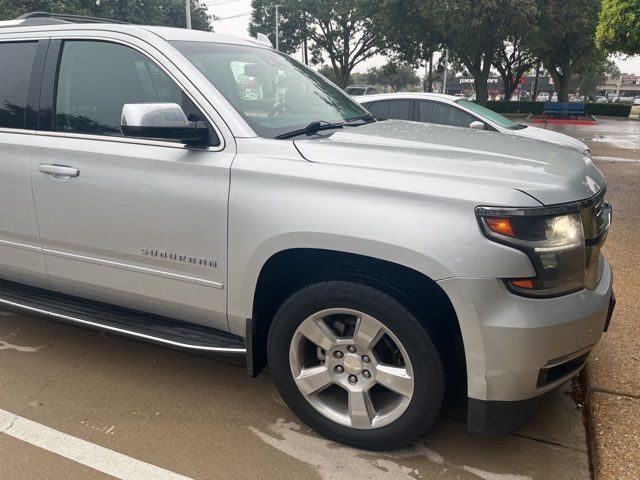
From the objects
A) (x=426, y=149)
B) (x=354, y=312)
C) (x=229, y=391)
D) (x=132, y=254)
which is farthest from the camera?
(x=229, y=391)

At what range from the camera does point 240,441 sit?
2762 millimetres

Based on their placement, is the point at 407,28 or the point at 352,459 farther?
the point at 407,28

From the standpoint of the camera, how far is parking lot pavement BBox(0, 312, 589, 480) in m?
2.55

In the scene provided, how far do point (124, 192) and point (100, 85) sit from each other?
72cm

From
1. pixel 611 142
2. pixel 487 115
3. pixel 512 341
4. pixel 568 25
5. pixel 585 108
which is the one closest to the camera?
pixel 512 341

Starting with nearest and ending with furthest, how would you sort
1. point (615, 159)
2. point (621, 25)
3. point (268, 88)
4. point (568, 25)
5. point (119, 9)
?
point (268, 88) < point (621, 25) < point (615, 159) < point (568, 25) < point (119, 9)

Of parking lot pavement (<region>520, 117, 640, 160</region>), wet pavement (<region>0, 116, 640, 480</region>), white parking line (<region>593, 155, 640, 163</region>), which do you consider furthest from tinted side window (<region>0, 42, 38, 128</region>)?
parking lot pavement (<region>520, 117, 640, 160</region>)

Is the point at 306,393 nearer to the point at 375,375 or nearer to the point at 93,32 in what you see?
the point at 375,375

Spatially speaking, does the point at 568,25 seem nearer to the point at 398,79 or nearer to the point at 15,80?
the point at 15,80

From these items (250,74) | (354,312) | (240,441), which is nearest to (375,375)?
(354,312)

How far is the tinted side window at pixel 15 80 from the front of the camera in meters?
3.29

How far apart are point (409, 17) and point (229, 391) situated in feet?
79.0

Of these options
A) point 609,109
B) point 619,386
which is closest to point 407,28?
point 609,109

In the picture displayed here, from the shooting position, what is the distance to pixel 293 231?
245 centimetres
